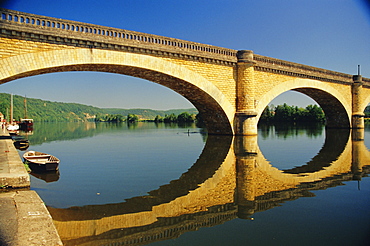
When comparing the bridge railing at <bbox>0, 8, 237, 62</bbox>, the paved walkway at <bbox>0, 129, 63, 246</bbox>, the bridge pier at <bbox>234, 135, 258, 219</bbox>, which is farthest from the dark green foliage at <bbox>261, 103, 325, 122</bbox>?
the paved walkway at <bbox>0, 129, 63, 246</bbox>

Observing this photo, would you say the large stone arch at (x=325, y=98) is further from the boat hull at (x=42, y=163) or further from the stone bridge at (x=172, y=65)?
the boat hull at (x=42, y=163)

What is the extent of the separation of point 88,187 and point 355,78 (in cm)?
3081

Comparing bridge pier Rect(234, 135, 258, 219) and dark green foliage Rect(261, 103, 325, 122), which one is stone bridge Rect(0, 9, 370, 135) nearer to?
bridge pier Rect(234, 135, 258, 219)

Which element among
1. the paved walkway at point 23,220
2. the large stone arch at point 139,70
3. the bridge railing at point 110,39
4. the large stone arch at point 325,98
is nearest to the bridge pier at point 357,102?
the large stone arch at point 325,98

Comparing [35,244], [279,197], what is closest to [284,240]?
[279,197]

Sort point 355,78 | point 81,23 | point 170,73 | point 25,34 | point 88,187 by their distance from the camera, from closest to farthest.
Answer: point 88,187, point 25,34, point 81,23, point 170,73, point 355,78

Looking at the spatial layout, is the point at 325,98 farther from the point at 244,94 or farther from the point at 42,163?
the point at 42,163

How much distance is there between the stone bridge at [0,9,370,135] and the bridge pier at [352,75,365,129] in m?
4.14

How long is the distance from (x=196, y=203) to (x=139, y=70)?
36.4 feet

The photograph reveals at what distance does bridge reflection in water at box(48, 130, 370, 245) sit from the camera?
4.12 meters

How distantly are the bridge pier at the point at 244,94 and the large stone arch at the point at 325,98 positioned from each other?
1351 mm

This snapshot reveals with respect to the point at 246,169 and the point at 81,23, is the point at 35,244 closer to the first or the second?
the point at 246,169

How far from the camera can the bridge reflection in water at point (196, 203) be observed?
4117 millimetres

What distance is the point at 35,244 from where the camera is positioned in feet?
9.66
